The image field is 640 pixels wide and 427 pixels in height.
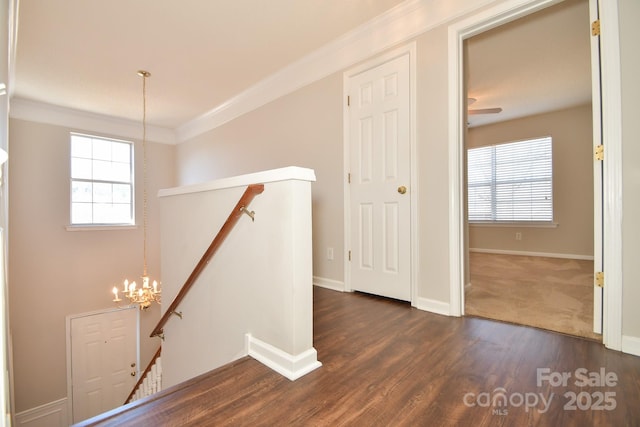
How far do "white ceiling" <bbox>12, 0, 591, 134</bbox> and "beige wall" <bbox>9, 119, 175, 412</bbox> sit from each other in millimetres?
851

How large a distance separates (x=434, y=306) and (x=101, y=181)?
5.51m

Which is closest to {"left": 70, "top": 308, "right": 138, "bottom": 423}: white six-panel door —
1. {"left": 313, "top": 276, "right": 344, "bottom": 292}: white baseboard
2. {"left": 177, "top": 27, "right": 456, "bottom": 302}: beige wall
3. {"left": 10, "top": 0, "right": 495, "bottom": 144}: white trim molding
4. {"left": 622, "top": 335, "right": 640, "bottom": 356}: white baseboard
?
{"left": 177, "top": 27, "right": 456, "bottom": 302}: beige wall

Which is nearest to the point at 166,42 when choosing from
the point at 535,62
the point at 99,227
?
the point at 99,227

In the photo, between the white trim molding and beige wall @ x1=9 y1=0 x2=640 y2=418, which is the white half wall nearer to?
beige wall @ x1=9 y1=0 x2=640 y2=418

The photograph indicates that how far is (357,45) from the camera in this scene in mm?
2922

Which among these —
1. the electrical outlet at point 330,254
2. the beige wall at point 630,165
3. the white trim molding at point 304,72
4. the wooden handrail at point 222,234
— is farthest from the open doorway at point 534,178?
the wooden handrail at point 222,234

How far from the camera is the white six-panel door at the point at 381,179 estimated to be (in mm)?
2566

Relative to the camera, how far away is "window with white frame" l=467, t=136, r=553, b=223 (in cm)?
518

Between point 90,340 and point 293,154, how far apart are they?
4.43 meters

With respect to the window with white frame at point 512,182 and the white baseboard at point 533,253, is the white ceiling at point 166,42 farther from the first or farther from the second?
the white baseboard at point 533,253

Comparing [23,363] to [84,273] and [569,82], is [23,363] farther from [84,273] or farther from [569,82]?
[569,82]

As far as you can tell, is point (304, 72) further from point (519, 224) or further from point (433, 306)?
point (519, 224)

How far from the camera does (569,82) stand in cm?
400

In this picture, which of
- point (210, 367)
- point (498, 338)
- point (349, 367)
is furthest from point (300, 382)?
point (498, 338)
